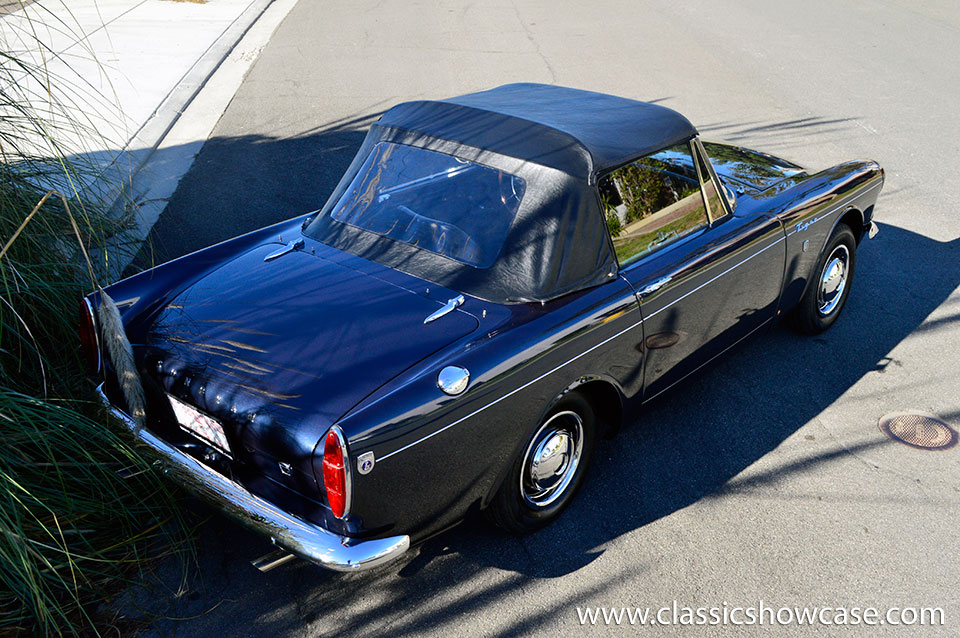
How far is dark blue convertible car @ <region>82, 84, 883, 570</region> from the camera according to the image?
2.73 m

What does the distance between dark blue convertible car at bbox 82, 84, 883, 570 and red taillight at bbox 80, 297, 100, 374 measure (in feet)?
0.04

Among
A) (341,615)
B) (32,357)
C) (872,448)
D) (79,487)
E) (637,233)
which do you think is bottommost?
(872,448)

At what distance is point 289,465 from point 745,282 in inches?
99.4

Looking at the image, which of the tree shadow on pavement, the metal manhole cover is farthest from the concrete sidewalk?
the metal manhole cover

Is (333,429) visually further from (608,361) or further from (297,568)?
(608,361)

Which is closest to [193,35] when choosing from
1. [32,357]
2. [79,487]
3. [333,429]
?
[32,357]

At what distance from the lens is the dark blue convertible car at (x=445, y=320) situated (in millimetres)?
2732

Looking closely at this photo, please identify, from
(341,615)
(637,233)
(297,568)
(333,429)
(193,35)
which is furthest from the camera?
(193,35)

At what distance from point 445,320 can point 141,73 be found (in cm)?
861

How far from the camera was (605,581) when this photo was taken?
3.21 metres

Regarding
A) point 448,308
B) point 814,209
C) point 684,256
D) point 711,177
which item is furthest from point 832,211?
point 448,308

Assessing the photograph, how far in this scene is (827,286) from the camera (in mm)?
4906

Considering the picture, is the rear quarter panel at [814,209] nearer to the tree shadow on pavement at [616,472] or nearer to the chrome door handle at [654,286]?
the tree shadow on pavement at [616,472]

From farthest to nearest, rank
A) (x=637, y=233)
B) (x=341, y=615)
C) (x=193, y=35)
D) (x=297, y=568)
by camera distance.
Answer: (x=193, y=35) < (x=637, y=233) < (x=297, y=568) < (x=341, y=615)
